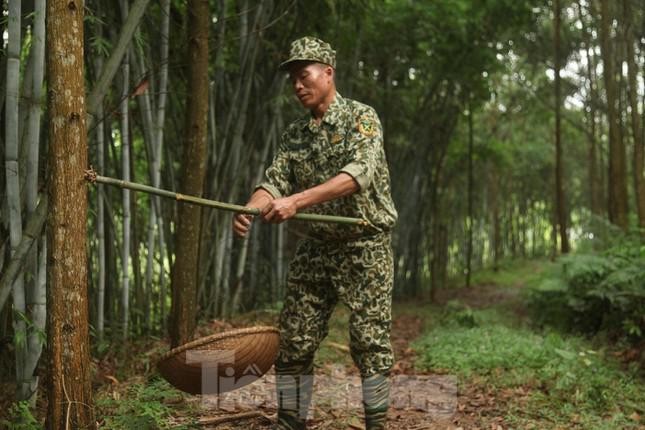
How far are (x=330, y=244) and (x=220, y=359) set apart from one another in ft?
2.25

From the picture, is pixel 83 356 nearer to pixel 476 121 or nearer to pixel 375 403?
pixel 375 403

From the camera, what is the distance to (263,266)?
20.0ft

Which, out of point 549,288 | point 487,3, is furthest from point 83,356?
point 487,3

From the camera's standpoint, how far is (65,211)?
2.00 m

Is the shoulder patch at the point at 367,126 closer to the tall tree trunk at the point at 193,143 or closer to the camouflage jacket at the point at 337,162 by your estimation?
the camouflage jacket at the point at 337,162

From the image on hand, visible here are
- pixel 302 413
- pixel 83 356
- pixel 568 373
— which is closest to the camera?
pixel 83 356

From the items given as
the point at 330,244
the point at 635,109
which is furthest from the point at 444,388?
the point at 635,109

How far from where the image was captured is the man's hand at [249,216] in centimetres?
236

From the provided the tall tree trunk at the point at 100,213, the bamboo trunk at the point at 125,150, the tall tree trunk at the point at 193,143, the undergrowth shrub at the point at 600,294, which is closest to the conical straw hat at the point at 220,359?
the tall tree trunk at the point at 193,143

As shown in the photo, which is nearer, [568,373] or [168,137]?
[568,373]

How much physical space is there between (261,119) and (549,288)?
9.19 ft

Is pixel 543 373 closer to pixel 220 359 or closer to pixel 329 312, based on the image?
pixel 329 312

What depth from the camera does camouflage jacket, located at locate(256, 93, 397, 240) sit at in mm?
2557

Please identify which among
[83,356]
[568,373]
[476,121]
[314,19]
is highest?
[476,121]
